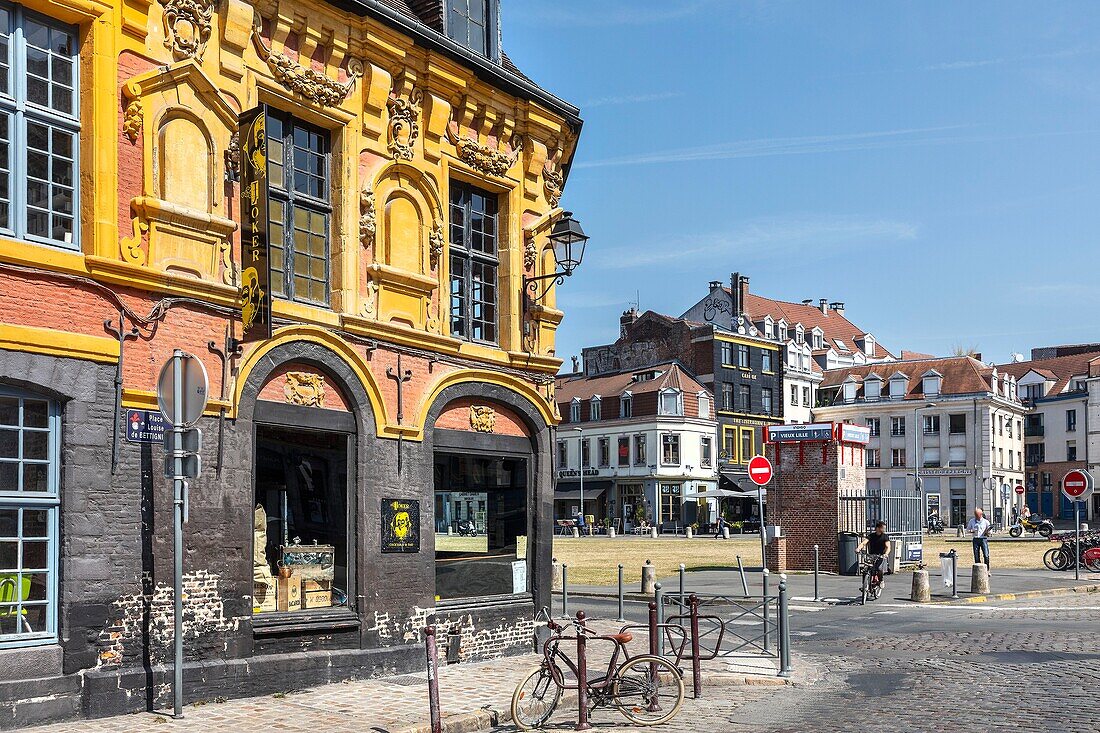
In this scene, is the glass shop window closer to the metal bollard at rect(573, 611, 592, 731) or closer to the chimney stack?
the metal bollard at rect(573, 611, 592, 731)

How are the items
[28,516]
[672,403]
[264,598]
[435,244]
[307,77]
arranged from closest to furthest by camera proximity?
[28,516], [264,598], [307,77], [435,244], [672,403]

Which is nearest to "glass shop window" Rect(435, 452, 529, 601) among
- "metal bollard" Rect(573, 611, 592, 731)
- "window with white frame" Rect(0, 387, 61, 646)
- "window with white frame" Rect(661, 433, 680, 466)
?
"metal bollard" Rect(573, 611, 592, 731)

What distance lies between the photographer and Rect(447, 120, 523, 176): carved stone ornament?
50.0 feet

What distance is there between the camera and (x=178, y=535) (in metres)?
10.3

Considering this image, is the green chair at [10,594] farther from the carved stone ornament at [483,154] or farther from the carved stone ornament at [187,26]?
the carved stone ornament at [483,154]

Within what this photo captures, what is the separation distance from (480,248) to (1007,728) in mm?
9027

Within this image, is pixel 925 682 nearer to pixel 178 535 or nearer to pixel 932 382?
pixel 178 535

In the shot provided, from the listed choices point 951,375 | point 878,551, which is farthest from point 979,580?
point 951,375

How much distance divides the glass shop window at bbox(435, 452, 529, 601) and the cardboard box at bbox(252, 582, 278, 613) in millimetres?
2562

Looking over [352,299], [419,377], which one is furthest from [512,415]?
[352,299]

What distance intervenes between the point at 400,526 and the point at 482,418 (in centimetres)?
217

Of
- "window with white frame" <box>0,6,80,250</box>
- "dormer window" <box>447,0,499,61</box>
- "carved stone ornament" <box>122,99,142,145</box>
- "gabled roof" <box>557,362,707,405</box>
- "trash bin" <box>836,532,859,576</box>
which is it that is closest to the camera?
"window with white frame" <box>0,6,80,250</box>

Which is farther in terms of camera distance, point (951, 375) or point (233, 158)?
point (951, 375)

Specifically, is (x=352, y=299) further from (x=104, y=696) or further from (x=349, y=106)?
(x=104, y=696)
